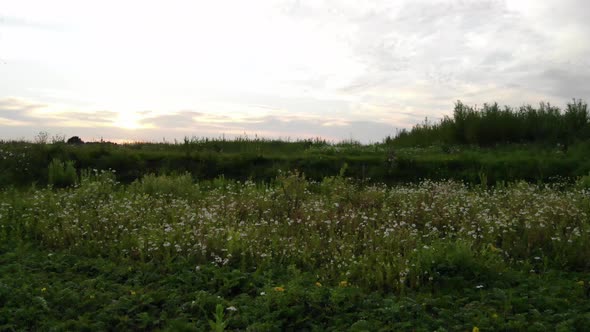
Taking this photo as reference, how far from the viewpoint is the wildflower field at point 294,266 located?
5.14 m

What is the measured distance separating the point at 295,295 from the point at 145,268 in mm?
2431

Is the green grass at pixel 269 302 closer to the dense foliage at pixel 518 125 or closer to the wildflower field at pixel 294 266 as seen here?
the wildflower field at pixel 294 266

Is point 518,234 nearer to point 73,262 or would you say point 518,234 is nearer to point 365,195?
point 365,195

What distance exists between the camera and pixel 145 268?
6672mm

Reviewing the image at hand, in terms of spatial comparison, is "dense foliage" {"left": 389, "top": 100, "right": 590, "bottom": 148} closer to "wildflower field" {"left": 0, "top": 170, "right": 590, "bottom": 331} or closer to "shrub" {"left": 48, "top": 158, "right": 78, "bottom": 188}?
"wildflower field" {"left": 0, "top": 170, "right": 590, "bottom": 331}

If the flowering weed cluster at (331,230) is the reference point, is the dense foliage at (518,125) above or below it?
above

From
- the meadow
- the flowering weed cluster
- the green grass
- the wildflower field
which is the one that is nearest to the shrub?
the meadow

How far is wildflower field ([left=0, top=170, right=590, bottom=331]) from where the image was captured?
514 cm

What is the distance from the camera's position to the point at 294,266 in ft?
20.5

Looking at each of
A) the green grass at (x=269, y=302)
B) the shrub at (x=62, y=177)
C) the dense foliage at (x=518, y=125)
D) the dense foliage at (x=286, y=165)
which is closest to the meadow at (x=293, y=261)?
the green grass at (x=269, y=302)

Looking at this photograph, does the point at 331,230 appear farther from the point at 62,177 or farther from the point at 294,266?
the point at 62,177

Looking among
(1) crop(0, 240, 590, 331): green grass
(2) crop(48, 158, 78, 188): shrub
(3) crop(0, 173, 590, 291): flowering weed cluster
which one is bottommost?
(1) crop(0, 240, 590, 331): green grass

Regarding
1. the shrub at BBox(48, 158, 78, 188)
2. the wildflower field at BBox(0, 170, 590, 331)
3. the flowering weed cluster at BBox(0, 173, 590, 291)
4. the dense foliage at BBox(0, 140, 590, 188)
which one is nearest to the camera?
the wildflower field at BBox(0, 170, 590, 331)

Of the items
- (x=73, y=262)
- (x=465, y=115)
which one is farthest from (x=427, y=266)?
(x=465, y=115)
